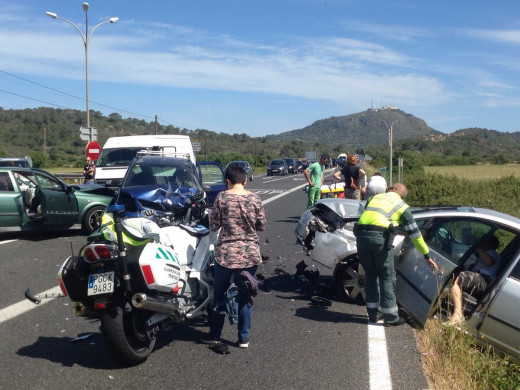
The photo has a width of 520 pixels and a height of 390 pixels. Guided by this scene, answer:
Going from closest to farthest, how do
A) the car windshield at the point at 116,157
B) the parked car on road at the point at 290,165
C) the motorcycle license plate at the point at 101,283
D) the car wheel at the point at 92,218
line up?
the motorcycle license plate at the point at 101,283 < the car wheel at the point at 92,218 < the car windshield at the point at 116,157 < the parked car on road at the point at 290,165

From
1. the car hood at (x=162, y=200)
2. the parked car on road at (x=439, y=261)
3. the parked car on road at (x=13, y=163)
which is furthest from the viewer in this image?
the parked car on road at (x=13, y=163)

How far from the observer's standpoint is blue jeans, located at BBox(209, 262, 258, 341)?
19.0 ft

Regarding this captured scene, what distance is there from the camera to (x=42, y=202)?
42.0 feet

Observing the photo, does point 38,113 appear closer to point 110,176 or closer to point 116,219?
point 110,176

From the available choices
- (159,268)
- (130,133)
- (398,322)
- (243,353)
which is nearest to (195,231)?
(159,268)

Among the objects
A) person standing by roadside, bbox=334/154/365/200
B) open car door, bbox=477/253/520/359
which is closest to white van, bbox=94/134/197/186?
person standing by roadside, bbox=334/154/365/200

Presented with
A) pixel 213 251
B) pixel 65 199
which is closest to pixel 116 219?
pixel 213 251

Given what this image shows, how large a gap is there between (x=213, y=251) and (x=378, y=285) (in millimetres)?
1860

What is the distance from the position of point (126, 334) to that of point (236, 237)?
1325 millimetres

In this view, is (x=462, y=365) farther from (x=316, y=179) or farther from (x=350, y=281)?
(x=316, y=179)

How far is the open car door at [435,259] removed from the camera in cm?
607

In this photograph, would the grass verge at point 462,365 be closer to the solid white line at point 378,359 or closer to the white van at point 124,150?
the solid white line at point 378,359

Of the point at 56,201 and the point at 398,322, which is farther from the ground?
the point at 56,201

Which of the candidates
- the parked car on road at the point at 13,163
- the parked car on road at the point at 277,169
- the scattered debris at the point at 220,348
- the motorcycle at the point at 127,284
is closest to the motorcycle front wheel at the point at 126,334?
the motorcycle at the point at 127,284
